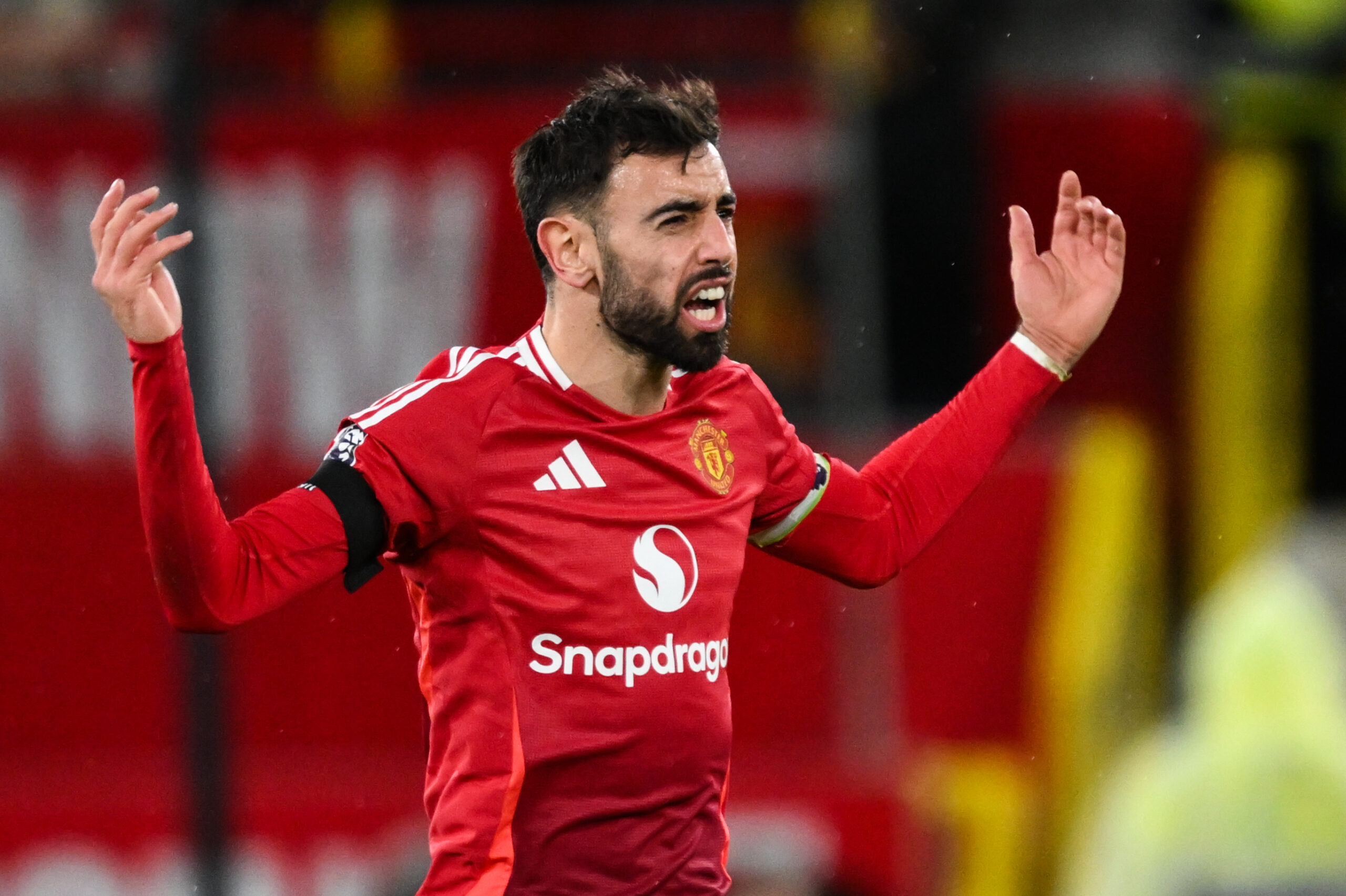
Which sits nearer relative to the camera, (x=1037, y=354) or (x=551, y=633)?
(x=551, y=633)

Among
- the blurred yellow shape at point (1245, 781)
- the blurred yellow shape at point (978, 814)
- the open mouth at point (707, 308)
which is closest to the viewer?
the open mouth at point (707, 308)

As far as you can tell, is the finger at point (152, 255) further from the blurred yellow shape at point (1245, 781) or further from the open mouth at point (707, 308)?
the blurred yellow shape at point (1245, 781)

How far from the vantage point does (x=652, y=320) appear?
11.3ft

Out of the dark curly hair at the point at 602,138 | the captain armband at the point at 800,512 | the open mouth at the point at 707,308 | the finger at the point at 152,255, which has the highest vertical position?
the dark curly hair at the point at 602,138

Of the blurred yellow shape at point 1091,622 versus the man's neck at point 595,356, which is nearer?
the man's neck at point 595,356

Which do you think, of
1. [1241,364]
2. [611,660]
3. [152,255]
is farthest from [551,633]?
[1241,364]

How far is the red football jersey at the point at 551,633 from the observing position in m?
3.31

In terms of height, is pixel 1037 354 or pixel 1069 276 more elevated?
pixel 1069 276

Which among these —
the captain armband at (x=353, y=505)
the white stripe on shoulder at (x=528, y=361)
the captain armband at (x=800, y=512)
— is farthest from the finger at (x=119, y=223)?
the captain armband at (x=800, y=512)

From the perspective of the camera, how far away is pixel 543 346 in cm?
354

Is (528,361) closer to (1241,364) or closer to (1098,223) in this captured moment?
(1098,223)

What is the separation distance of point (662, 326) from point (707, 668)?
55 centimetres

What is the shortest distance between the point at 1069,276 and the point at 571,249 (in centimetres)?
93

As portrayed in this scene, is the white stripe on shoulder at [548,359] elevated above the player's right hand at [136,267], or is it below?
below
